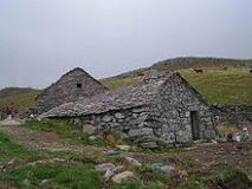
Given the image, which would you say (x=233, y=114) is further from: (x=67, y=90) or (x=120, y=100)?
(x=120, y=100)

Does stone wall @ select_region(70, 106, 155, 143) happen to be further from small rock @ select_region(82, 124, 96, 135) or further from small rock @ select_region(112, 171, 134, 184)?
small rock @ select_region(112, 171, 134, 184)

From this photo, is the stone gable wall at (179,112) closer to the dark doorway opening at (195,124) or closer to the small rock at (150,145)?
the dark doorway opening at (195,124)

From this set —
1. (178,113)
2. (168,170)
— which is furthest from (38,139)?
(168,170)

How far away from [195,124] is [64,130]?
26.8 feet

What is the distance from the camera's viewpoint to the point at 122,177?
17.5 meters

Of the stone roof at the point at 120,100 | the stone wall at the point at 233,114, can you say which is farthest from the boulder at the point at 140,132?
the stone wall at the point at 233,114

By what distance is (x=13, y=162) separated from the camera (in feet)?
65.7

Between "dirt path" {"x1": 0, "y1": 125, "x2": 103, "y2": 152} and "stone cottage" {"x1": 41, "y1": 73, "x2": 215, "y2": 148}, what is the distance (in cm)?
344

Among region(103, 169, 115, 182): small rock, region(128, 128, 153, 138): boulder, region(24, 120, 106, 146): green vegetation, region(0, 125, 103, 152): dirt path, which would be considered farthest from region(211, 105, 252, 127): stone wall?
region(103, 169, 115, 182): small rock

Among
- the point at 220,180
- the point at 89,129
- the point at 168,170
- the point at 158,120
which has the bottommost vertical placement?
the point at 220,180

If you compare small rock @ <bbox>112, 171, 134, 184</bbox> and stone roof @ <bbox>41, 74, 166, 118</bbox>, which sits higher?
stone roof @ <bbox>41, 74, 166, 118</bbox>

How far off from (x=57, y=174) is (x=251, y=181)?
5.82 m

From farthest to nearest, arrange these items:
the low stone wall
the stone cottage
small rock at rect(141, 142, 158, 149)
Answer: the stone cottage
the low stone wall
small rock at rect(141, 142, 158, 149)

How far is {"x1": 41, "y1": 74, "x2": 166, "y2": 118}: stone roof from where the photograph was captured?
32750 mm
